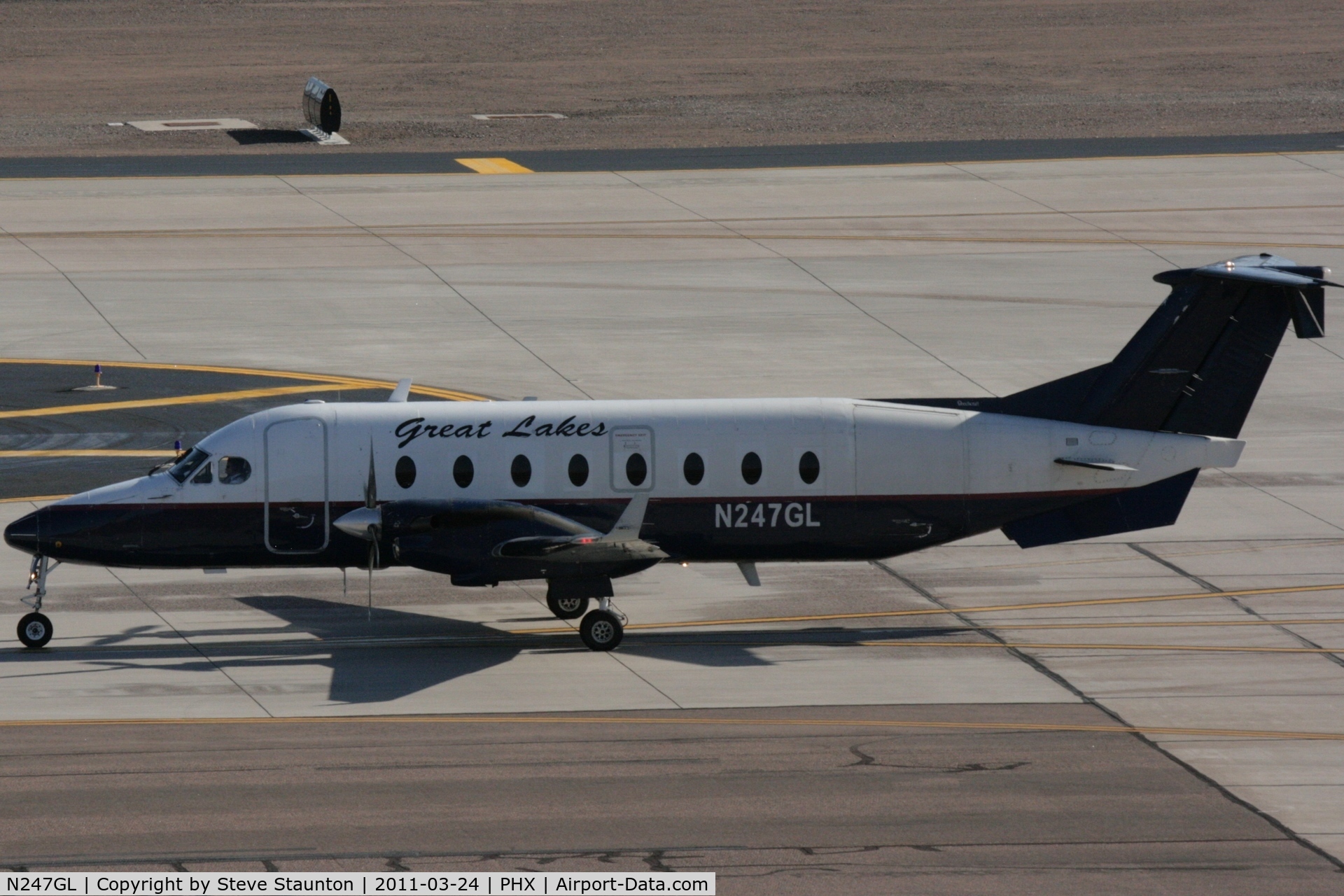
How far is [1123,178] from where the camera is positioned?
61688 mm

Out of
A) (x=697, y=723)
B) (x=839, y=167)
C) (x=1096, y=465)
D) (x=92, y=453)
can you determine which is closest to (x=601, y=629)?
(x=697, y=723)

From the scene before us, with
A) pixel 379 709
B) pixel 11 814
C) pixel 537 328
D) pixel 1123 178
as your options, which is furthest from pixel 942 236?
pixel 11 814

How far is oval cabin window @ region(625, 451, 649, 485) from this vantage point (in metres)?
25.8

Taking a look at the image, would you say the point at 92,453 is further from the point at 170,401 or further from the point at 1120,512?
the point at 1120,512

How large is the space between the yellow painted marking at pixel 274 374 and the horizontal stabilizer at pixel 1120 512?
15.6m

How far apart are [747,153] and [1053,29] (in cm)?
3107

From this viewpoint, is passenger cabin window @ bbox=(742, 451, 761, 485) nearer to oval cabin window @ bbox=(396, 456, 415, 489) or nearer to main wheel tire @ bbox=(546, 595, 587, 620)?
main wheel tire @ bbox=(546, 595, 587, 620)

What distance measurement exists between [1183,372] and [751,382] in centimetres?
1469

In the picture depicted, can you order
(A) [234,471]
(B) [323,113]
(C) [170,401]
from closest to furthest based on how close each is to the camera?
1. (A) [234,471]
2. (C) [170,401]
3. (B) [323,113]

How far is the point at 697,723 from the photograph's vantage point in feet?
72.3

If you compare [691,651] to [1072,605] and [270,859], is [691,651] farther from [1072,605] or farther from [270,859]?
[270,859]

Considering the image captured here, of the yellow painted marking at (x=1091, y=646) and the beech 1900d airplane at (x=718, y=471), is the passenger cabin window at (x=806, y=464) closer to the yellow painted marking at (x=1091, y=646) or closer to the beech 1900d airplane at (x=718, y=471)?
the beech 1900d airplane at (x=718, y=471)

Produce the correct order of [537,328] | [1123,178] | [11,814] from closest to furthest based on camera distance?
[11,814] < [537,328] < [1123,178]

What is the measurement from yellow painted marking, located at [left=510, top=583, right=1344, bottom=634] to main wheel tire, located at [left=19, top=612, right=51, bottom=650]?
624cm
